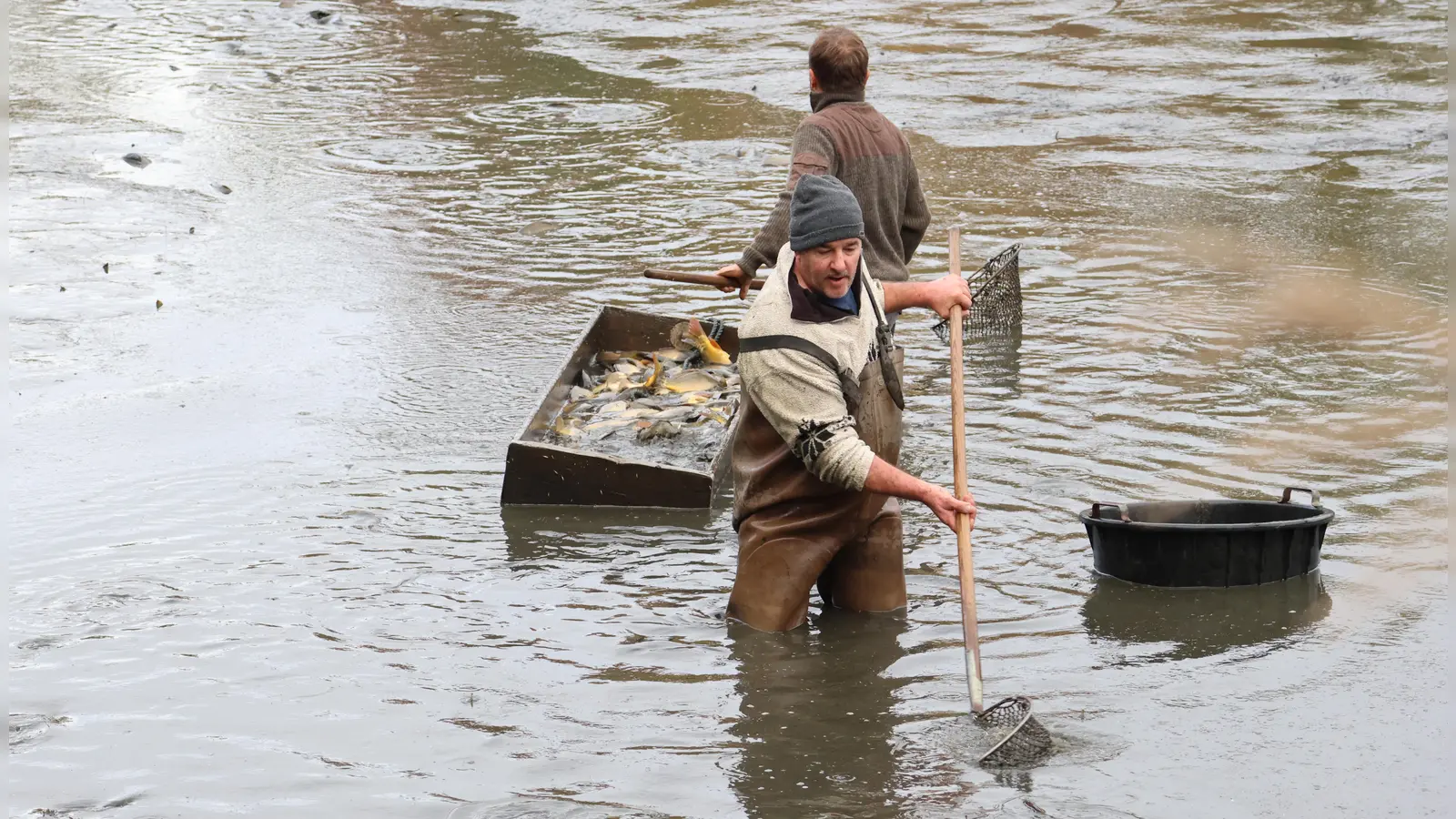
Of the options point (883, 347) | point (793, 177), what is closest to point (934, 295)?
point (883, 347)

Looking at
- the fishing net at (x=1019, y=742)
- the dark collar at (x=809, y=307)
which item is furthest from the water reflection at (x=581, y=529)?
the fishing net at (x=1019, y=742)

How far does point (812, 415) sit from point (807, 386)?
0.10 m

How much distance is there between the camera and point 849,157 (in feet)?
21.4

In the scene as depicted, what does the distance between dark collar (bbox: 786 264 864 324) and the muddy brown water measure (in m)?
1.26

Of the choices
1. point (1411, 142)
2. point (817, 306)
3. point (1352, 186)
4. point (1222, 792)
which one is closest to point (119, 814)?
point (817, 306)

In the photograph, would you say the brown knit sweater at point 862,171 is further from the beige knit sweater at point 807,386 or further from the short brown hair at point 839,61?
the beige knit sweater at point 807,386

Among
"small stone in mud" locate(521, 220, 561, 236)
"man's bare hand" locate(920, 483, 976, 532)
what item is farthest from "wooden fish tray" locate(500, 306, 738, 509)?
"small stone in mud" locate(521, 220, 561, 236)

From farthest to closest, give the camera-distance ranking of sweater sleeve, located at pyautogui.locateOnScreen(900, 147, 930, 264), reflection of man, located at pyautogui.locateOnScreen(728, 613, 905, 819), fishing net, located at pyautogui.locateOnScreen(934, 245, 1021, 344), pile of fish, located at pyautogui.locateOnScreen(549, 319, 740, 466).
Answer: fishing net, located at pyautogui.locateOnScreen(934, 245, 1021, 344), pile of fish, located at pyautogui.locateOnScreen(549, 319, 740, 466), sweater sleeve, located at pyautogui.locateOnScreen(900, 147, 930, 264), reflection of man, located at pyautogui.locateOnScreen(728, 613, 905, 819)

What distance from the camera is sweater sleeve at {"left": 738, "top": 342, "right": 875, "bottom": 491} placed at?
502cm

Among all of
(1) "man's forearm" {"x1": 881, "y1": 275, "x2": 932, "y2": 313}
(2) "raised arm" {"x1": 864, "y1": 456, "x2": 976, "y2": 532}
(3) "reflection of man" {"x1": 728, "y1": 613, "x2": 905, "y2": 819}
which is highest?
(1) "man's forearm" {"x1": 881, "y1": 275, "x2": 932, "y2": 313}

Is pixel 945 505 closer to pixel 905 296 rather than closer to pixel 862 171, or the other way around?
pixel 905 296

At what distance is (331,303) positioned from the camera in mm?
10664

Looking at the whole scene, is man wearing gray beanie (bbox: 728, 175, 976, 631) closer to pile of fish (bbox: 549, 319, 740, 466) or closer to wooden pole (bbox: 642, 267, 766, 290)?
wooden pole (bbox: 642, 267, 766, 290)

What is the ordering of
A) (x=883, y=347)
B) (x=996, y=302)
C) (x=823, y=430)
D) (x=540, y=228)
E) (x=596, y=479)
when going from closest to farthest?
(x=823, y=430) → (x=883, y=347) → (x=596, y=479) → (x=996, y=302) → (x=540, y=228)
